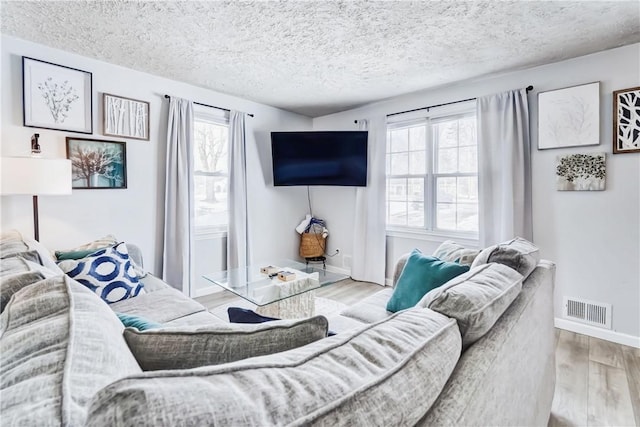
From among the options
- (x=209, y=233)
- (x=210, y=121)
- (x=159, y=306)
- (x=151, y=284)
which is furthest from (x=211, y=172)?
(x=159, y=306)

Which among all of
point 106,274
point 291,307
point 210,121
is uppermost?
point 210,121

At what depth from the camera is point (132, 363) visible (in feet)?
1.99

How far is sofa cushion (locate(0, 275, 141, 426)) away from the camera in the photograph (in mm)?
414

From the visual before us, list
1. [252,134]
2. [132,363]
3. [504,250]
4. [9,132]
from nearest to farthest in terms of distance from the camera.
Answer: [132,363] < [504,250] < [9,132] < [252,134]

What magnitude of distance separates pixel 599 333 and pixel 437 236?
1.56 meters

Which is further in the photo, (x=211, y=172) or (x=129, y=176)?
(x=211, y=172)

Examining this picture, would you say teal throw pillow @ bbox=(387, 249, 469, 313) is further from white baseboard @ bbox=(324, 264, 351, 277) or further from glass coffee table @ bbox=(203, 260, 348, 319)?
white baseboard @ bbox=(324, 264, 351, 277)

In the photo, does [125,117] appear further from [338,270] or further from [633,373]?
[633,373]

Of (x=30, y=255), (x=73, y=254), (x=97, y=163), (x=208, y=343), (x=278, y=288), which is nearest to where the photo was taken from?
(x=208, y=343)

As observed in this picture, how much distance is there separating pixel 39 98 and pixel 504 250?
11.5 feet

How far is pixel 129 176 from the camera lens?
9.75 ft

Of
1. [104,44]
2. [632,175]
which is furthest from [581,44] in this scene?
[104,44]

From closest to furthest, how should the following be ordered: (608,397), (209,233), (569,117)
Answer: (608,397), (569,117), (209,233)

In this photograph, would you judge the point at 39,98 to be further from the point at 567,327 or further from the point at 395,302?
the point at 567,327
